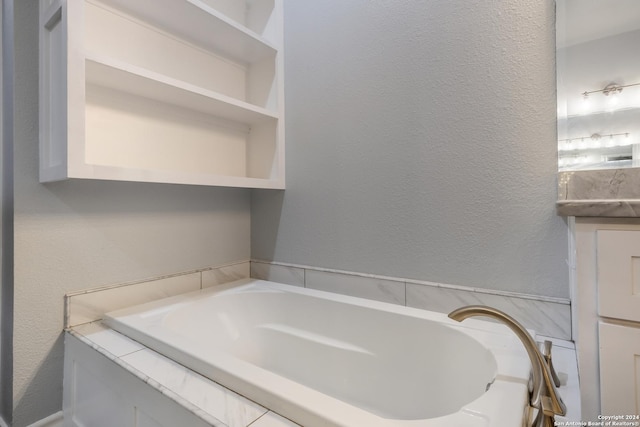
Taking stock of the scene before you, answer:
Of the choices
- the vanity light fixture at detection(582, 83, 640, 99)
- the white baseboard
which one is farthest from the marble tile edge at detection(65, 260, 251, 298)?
the vanity light fixture at detection(582, 83, 640, 99)

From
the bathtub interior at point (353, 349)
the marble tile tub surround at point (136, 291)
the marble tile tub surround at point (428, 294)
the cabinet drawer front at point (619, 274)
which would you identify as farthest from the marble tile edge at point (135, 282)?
the cabinet drawer front at point (619, 274)

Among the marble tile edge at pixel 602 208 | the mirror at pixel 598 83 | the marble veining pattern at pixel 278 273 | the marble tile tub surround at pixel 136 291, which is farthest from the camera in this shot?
the marble veining pattern at pixel 278 273

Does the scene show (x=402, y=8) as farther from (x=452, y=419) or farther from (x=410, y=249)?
(x=452, y=419)

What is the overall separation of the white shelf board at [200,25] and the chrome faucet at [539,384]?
5.11ft

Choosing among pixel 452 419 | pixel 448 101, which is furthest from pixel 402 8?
pixel 452 419

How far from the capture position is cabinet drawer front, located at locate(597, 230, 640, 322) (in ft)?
2.39

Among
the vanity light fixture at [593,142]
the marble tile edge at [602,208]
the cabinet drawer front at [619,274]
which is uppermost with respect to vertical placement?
the vanity light fixture at [593,142]

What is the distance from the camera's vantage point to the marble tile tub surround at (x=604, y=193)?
2.42 feet

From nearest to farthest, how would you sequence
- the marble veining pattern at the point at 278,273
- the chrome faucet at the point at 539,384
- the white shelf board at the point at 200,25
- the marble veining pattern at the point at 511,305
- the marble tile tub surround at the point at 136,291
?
1. the chrome faucet at the point at 539,384
2. the marble veining pattern at the point at 511,305
3. the marble tile tub surround at the point at 136,291
4. the white shelf board at the point at 200,25
5. the marble veining pattern at the point at 278,273

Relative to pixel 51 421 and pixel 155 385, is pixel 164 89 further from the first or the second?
pixel 51 421

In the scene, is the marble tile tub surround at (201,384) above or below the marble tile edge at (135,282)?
below

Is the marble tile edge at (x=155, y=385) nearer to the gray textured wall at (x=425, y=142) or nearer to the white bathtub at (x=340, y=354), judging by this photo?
the white bathtub at (x=340, y=354)

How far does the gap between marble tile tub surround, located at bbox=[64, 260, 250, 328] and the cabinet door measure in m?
1.59

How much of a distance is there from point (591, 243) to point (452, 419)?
0.58 metres
